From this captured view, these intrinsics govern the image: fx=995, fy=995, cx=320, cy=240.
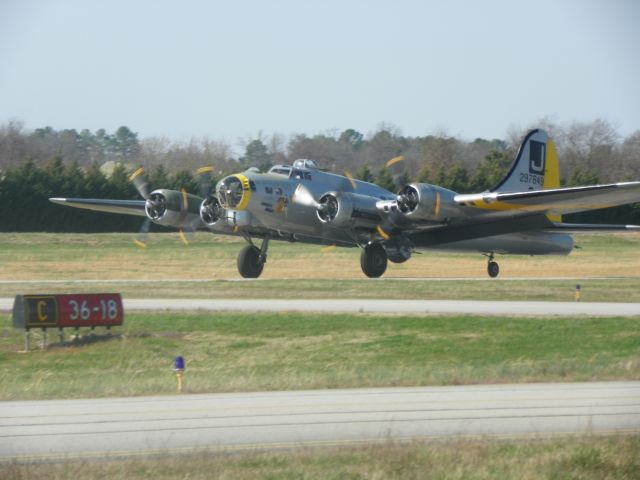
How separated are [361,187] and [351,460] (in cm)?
2462

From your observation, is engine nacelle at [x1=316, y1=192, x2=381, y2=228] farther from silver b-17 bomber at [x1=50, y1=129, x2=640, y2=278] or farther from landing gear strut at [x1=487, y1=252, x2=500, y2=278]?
landing gear strut at [x1=487, y1=252, x2=500, y2=278]

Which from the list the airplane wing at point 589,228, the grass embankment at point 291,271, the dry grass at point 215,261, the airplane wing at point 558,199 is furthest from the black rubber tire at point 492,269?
the airplane wing at point 558,199

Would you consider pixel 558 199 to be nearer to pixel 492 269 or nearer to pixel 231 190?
pixel 231 190

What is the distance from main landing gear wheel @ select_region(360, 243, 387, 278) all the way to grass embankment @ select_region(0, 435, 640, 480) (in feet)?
76.5

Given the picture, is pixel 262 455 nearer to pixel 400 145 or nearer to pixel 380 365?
pixel 380 365

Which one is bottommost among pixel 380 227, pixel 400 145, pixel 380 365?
pixel 380 365

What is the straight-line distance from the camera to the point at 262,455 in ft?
37.6

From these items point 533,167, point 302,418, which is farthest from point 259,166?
point 302,418

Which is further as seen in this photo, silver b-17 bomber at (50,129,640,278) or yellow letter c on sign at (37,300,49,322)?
silver b-17 bomber at (50,129,640,278)

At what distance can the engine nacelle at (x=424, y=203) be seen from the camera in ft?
108

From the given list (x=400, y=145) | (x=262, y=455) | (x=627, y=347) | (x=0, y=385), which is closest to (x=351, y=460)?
(x=262, y=455)

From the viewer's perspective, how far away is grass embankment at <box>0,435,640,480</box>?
416 inches

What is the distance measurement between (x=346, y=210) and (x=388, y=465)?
22.8 meters

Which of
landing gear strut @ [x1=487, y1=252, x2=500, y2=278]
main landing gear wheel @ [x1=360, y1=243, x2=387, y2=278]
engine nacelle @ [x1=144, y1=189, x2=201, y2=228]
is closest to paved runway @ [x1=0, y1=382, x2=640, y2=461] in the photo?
main landing gear wheel @ [x1=360, y1=243, x2=387, y2=278]
